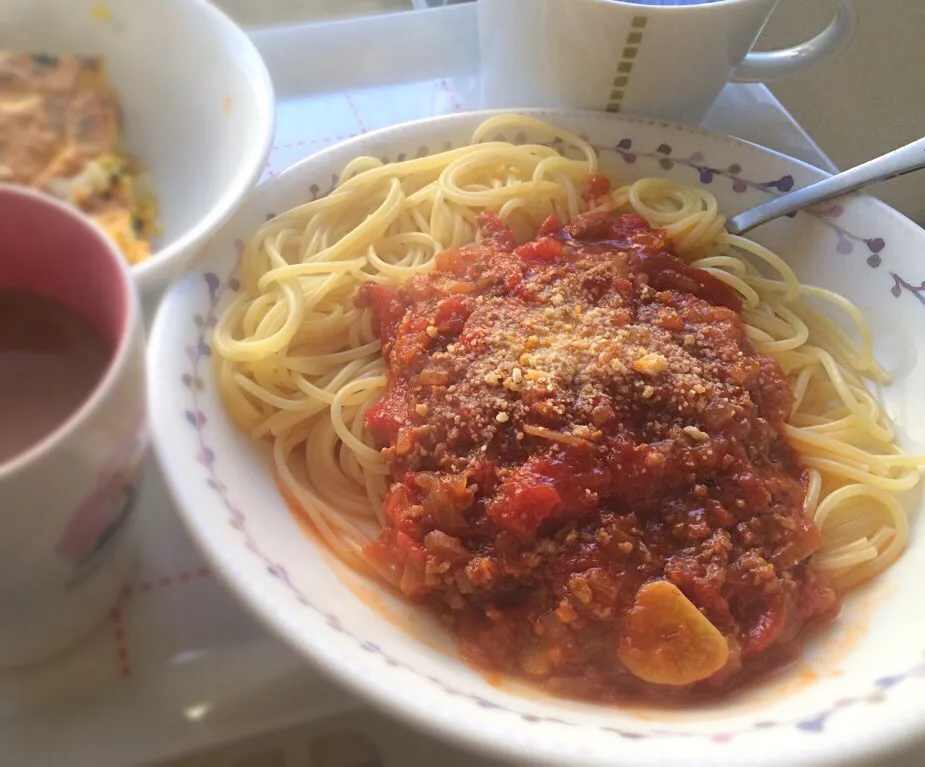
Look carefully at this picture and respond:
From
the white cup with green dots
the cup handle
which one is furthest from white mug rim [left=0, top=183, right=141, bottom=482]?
the cup handle

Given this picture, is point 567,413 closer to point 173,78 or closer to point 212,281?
point 212,281

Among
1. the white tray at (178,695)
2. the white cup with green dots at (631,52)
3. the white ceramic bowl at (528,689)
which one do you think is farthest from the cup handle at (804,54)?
the white tray at (178,695)

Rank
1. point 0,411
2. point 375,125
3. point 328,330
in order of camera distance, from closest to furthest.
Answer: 1. point 0,411
2. point 328,330
3. point 375,125

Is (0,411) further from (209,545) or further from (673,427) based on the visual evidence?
(673,427)

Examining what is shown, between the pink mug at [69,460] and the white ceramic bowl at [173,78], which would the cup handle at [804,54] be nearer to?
the white ceramic bowl at [173,78]

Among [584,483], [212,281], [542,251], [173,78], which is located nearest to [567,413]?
[584,483]

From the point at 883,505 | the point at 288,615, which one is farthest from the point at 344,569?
the point at 883,505

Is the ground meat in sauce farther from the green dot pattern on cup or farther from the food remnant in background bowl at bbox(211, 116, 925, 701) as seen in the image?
the green dot pattern on cup
